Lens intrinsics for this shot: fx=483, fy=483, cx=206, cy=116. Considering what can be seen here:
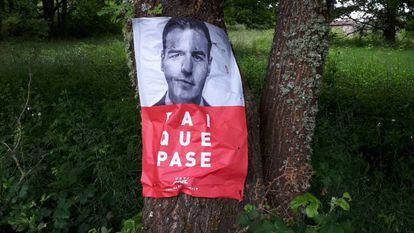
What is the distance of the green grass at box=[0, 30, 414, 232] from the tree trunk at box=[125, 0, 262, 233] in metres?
0.56

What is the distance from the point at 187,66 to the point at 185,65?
0.01 metres

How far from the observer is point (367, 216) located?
332 centimetres

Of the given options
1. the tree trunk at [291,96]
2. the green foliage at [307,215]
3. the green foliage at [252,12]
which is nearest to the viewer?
the green foliage at [307,215]

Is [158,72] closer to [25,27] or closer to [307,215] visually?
[307,215]

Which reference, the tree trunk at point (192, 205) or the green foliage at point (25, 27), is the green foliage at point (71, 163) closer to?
the tree trunk at point (192, 205)

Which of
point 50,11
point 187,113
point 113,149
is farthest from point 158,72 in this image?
point 50,11

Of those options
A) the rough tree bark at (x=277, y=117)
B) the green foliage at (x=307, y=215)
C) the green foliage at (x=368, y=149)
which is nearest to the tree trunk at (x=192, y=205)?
the rough tree bark at (x=277, y=117)

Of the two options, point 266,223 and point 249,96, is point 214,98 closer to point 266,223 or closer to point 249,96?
point 249,96

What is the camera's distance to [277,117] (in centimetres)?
292

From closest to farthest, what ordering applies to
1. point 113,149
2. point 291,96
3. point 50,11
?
point 291,96 → point 113,149 → point 50,11

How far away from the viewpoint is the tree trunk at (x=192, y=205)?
2.59 meters

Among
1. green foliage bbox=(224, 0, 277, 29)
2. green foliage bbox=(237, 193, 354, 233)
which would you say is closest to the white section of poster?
green foliage bbox=(237, 193, 354, 233)

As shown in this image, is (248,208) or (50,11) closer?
(248,208)

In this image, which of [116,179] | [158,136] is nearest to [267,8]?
[116,179]
